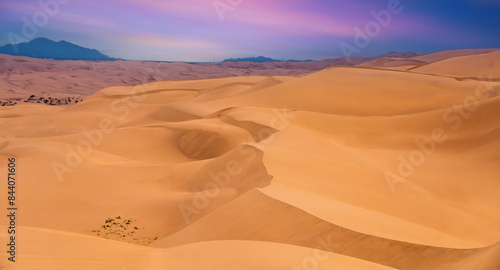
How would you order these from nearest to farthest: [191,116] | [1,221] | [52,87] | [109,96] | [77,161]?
[1,221] < [77,161] < [191,116] < [109,96] < [52,87]

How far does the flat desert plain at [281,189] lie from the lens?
591cm

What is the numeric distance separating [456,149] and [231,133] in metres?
9.33

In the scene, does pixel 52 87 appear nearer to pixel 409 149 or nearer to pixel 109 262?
pixel 409 149

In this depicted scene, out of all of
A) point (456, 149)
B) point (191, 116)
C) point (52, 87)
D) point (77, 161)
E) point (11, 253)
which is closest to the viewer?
point (11, 253)

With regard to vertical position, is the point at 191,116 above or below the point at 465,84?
below

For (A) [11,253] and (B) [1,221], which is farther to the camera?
(B) [1,221]

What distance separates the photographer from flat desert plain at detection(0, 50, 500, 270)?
591 cm

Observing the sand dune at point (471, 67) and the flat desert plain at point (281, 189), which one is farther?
the sand dune at point (471, 67)

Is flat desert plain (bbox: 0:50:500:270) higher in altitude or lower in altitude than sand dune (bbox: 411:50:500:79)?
lower

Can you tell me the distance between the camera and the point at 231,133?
17.6 meters

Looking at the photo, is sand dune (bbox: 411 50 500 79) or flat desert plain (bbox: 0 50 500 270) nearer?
flat desert plain (bbox: 0 50 500 270)

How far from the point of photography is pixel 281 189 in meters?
8.83

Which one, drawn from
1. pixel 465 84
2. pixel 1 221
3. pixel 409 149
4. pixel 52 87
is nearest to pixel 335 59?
pixel 52 87

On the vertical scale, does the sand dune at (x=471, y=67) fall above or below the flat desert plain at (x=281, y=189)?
above
